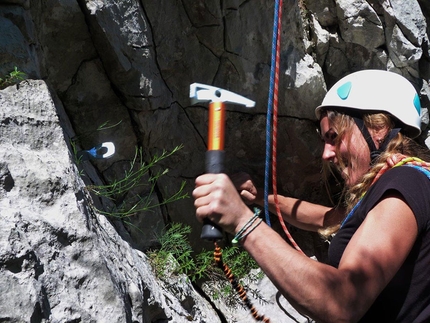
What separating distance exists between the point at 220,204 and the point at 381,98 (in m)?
0.96

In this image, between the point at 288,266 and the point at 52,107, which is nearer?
the point at 288,266

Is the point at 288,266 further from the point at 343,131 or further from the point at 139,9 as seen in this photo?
the point at 139,9

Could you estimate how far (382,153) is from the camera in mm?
2012

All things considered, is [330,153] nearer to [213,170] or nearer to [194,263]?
[213,170]

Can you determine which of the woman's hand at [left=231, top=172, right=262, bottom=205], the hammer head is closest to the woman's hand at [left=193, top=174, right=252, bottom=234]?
the hammer head

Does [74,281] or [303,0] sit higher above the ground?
[303,0]

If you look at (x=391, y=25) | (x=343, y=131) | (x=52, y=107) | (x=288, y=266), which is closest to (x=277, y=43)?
(x=343, y=131)

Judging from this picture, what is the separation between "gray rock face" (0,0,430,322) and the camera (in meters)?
1.96

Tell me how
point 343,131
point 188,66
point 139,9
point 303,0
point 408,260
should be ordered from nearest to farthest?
point 408,260 < point 343,131 < point 139,9 < point 188,66 < point 303,0

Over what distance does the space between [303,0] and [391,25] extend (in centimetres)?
65

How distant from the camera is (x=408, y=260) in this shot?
172cm

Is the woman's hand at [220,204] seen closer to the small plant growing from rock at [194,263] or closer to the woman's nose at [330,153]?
the woman's nose at [330,153]

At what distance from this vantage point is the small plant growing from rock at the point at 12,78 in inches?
89.2

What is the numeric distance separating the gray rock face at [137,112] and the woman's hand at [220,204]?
625 mm
